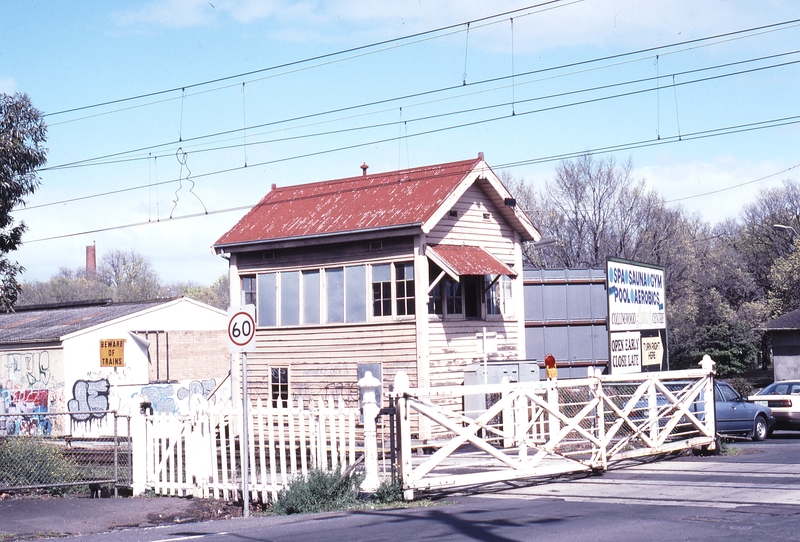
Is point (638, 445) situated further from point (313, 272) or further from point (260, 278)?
point (260, 278)

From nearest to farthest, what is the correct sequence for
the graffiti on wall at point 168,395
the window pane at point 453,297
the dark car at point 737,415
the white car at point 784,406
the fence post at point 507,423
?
1. the fence post at point 507,423
2. the dark car at point 737,415
3. the window pane at point 453,297
4. the white car at point 784,406
5. the graffiti on wall at point 168,395

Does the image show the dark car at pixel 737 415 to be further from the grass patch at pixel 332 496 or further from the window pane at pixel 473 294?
the grass patch at pixel 332 496

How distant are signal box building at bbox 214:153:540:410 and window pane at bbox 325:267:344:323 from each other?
0.10 ft

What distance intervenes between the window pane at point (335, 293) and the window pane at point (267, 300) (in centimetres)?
184

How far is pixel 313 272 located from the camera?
25.5 meters

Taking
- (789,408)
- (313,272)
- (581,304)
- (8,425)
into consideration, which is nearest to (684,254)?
(581,304)

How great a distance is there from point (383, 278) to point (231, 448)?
10944 mm

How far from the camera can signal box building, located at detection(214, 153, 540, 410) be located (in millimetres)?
23562

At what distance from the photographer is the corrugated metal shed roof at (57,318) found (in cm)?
3419

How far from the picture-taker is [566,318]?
29.6 metres

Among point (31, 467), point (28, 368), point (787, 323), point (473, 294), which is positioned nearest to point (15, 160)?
point (31, 467)

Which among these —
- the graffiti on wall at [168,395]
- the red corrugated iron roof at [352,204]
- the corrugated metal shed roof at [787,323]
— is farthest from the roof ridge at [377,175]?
the corrugated metal shed roof at [787,323]

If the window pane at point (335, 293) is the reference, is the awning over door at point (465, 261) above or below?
above

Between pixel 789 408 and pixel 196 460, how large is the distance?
1691cm
